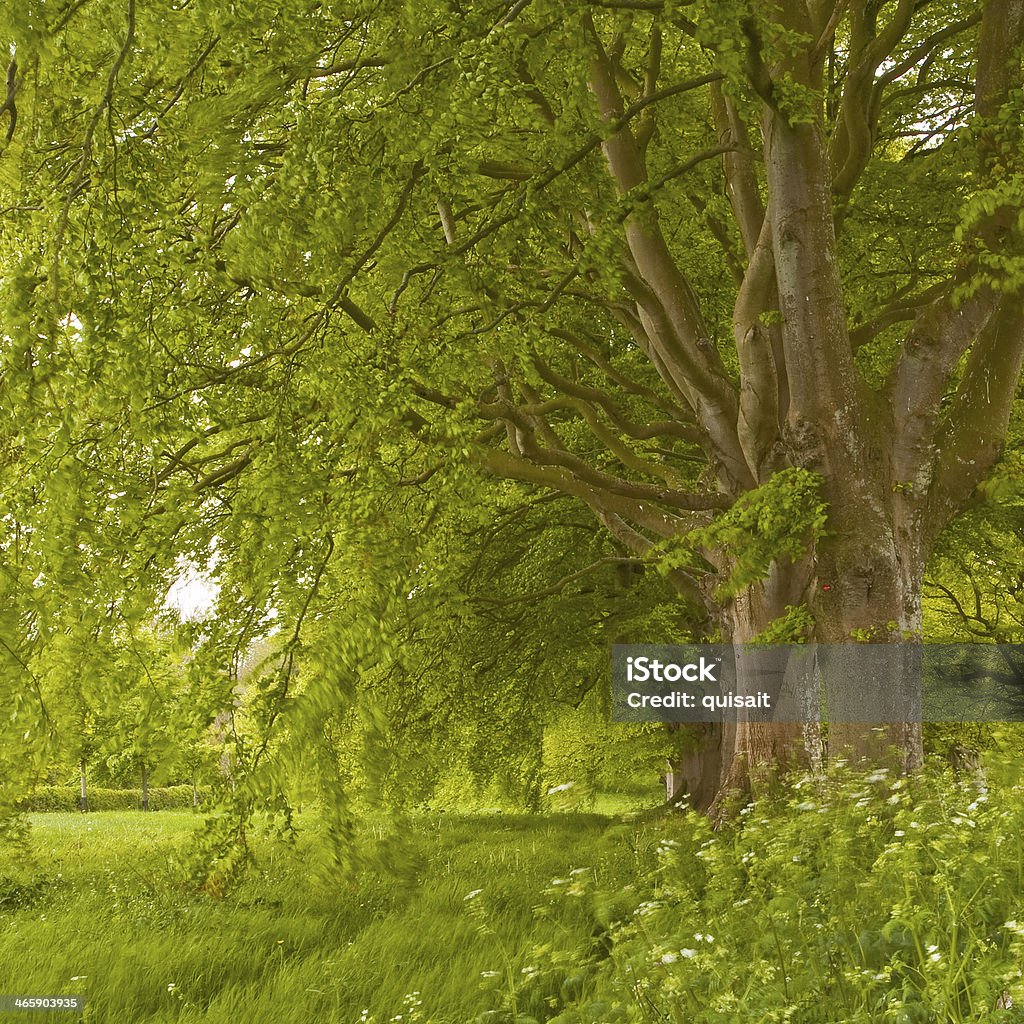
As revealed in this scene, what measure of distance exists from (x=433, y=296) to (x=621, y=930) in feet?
15.2

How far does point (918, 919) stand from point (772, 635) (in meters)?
4.71

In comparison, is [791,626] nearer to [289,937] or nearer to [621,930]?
[621,930]

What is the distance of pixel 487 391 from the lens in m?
9.58

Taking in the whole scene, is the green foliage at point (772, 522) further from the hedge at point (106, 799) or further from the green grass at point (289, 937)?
the hedge at point (106, 799)

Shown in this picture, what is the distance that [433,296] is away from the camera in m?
7.14

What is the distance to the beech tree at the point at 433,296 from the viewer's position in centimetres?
484

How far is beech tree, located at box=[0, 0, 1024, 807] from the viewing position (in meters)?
4.84

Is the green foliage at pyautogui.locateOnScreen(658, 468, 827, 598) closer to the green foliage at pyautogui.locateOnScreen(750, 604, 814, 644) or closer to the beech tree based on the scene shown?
the beech tree

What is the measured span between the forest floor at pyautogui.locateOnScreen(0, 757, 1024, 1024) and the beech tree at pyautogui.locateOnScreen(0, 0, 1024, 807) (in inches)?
70.8

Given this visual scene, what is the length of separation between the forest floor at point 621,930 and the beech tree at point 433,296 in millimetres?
1798

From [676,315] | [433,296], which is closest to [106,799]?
[676,315]

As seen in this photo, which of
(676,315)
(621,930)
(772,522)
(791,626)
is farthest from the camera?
(676,315)

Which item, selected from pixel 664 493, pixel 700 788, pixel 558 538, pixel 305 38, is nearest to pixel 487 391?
pixel 664 493

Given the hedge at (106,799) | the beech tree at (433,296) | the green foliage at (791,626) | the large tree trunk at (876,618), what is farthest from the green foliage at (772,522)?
the hedge at (106,799)
